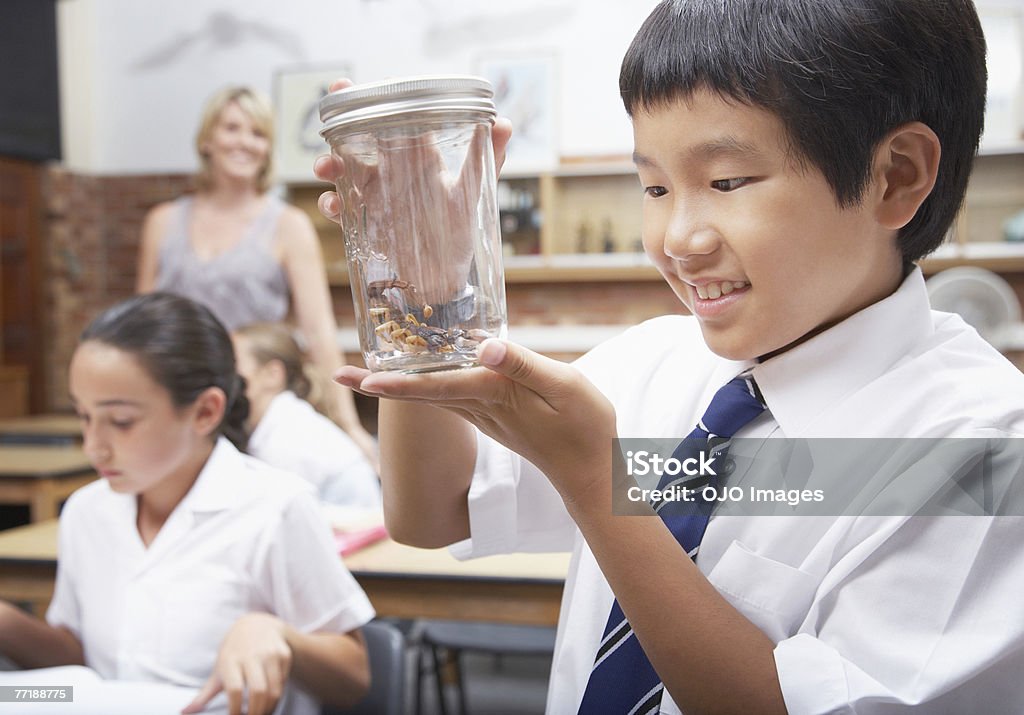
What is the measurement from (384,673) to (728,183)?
74 cm

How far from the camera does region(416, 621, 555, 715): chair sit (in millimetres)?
1881

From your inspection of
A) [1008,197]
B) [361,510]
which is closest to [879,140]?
[361,510]

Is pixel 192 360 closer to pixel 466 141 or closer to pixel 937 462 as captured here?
pixel 466 141

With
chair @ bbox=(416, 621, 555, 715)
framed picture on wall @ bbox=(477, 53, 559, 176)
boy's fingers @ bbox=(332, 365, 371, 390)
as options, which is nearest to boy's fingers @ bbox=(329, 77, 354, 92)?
boy's fingers @ bbox=(332, 365, 371, 390)

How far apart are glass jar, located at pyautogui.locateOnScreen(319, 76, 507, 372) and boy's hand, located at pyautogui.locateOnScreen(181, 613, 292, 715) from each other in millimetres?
422

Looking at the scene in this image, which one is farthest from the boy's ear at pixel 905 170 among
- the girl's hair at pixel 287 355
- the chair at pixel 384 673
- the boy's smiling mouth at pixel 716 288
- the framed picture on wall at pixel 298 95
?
the girl's hair at pixel 287 355

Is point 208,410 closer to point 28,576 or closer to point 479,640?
point 28,576

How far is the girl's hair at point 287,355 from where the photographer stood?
71.9 inches

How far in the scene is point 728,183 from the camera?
0.56 metres

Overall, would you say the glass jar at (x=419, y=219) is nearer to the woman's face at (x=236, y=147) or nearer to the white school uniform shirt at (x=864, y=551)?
the white school uniform shirt at (x=864, y=551)

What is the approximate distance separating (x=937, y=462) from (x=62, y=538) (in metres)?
0.94

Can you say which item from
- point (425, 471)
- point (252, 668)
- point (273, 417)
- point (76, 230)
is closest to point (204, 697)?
point (252, 668)

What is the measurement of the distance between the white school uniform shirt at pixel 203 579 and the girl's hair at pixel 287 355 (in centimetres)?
69

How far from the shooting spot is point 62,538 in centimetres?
110
